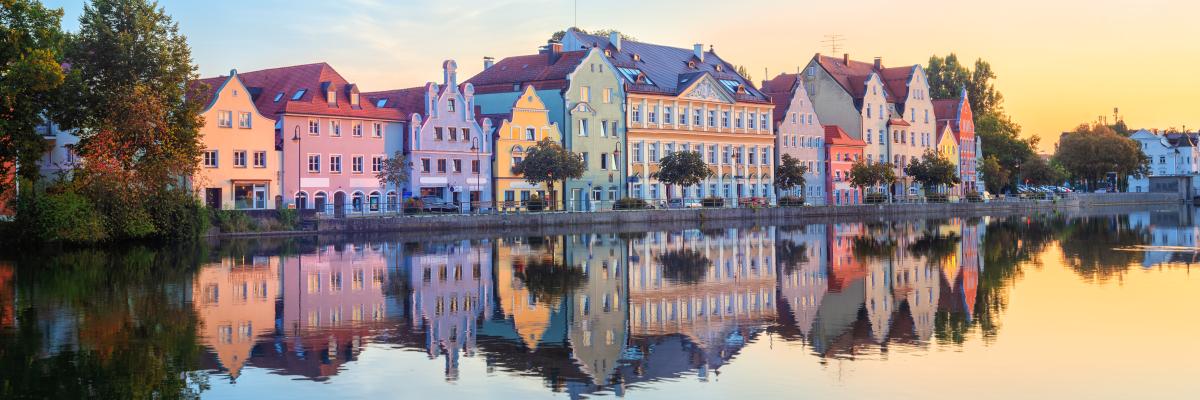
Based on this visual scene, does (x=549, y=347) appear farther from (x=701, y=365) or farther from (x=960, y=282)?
(x=960, y=282)

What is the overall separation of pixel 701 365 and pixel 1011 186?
13270 cm

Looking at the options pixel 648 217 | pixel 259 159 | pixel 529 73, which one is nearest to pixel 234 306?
pixel 259 159

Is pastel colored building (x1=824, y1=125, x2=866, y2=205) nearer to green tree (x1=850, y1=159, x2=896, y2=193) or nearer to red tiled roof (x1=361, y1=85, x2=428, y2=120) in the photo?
green tree (x1=850, y1=159, x2=896, y2=193)

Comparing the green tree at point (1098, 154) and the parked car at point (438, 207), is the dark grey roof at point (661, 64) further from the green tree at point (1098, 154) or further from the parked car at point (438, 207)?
the green tree at point (1098, 154)

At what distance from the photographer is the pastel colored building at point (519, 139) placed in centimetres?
8488

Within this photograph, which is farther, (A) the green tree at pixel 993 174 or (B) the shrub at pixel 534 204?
(A) the green tree at pixel 993 174

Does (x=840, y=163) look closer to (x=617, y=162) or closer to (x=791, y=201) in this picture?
(x=791, y=201)

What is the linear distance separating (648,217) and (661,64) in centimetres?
2663

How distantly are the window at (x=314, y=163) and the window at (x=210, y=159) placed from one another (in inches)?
242

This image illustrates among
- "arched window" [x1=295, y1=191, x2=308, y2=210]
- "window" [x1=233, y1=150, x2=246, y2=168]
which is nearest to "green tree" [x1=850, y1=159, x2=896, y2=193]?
"arched window" [x1=295, y1=191, x2=308, y2=210]

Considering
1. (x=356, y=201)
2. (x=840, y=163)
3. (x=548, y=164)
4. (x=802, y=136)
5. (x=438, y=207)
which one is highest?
(x=802, y=136)

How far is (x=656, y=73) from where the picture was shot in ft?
330

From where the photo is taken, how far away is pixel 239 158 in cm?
7181

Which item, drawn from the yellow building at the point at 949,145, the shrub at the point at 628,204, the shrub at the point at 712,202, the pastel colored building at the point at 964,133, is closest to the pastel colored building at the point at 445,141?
the shrub at the point at 628,204
